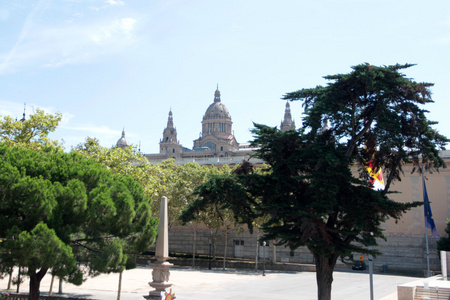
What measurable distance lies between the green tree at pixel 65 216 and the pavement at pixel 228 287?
9.14 meters

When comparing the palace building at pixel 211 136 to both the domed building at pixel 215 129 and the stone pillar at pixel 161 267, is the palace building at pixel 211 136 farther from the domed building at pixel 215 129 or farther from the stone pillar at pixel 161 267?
the stone pillar at pixel 161 267

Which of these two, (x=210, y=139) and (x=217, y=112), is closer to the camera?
(x=210, y=139)

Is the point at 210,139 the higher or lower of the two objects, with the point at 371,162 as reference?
higher

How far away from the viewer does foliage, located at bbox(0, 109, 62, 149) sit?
27516 millimetres

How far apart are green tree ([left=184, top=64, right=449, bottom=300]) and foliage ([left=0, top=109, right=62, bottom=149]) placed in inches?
584

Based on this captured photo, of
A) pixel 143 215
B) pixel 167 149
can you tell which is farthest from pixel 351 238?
pixel 167 149

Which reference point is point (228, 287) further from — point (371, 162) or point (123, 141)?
point (123, 141)

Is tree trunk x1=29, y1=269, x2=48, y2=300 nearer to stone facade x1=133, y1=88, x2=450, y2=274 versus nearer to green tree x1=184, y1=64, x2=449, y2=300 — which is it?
green tree x1=184, y1=64, x2=449, y2=300

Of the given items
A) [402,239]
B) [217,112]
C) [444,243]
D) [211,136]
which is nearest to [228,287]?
[444,243]

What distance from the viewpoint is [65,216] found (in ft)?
48.9

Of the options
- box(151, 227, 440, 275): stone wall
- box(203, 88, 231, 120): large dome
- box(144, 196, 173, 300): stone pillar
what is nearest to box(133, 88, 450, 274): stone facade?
box(151, 227, 440, 275): stone wall

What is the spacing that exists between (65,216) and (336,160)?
9305 millimetres

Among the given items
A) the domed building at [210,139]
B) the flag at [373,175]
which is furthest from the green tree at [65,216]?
the domed building at [210,139]

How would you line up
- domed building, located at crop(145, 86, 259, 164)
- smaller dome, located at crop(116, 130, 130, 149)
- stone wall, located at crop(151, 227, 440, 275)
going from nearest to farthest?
stone wall, located at crop(151, 227, 440, 275) → domed building, located at crop(145, 86, 259, 164) → smaller dome, located at crop(116, 130, 130, 149)
